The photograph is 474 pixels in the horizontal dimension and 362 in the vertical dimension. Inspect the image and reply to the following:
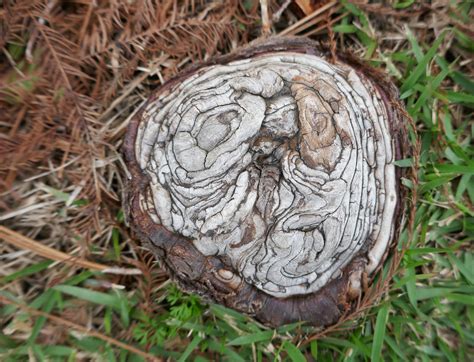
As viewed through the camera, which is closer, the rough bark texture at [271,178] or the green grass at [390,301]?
the rough bark texture at [271,178]

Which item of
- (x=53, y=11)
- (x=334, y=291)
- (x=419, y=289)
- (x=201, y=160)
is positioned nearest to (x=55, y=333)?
(x=201, y=160)

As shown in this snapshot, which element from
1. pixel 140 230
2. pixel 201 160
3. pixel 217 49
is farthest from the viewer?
pixel 217 49

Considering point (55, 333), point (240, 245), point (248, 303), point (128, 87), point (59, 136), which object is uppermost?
point (128, 87)

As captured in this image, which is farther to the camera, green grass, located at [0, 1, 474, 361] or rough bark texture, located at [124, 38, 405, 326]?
green grass, located at [0, 1, 474, 361]

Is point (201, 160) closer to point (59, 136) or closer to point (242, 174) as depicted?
point (242, 174)
